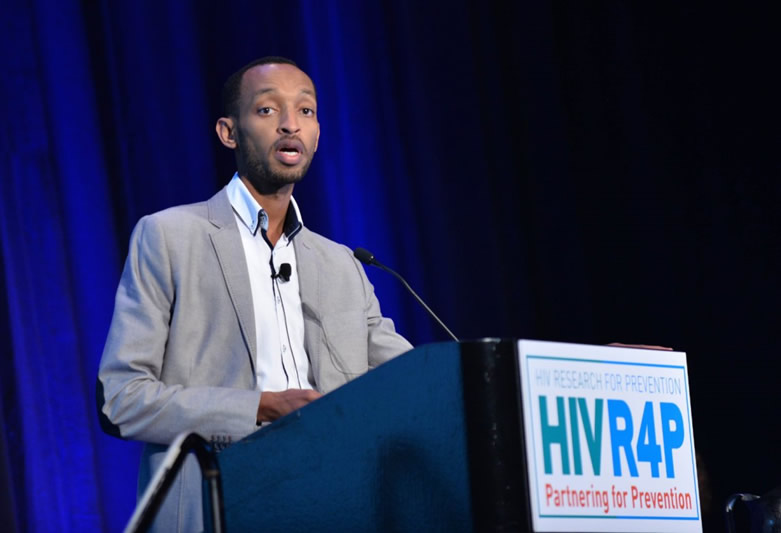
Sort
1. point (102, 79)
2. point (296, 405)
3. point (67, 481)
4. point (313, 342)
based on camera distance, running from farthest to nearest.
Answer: point (102, 79) < point (67, 481) < point (313, 342) < point (296, 405)

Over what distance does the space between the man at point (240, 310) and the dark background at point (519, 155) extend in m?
0.62

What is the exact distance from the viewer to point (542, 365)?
137cm

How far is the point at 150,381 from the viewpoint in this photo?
2.06 m

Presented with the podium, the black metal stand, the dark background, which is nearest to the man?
the podium

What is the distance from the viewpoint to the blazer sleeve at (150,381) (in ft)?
6.28

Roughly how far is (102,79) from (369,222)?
1105 millimetres

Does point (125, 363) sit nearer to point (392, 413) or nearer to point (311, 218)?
point (392, 413)

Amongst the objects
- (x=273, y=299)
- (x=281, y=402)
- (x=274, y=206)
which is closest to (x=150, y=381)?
(x=281, y=402)

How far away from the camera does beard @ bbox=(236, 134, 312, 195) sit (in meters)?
2.55

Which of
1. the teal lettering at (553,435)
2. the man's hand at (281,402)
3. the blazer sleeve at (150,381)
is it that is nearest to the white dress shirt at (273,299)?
the blazer sleeve at (150,381)

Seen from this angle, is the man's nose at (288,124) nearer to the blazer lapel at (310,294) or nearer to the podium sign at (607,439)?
the blazer lapel at (310,294)

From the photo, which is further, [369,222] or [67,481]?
[369,222]

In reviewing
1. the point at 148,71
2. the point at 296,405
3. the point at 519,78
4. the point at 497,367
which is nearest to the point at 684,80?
the point at 519,78

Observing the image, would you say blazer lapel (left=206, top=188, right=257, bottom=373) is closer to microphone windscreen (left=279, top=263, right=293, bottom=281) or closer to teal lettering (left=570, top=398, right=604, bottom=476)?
microphone windscreen (left=279, top=263, right=293, bottom=281)
